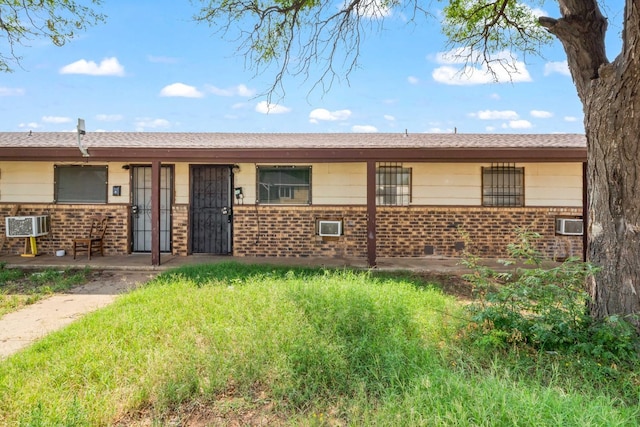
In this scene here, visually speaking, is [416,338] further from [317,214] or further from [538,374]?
[317,214]

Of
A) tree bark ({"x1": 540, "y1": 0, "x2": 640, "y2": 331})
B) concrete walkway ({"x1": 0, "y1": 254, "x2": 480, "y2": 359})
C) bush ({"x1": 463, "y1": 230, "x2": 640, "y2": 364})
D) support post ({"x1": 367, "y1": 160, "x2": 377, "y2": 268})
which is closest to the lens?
bush ({"x1": 463, "y1": 230, "x2": 640, "y2": 364})

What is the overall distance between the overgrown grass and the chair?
1293 mm

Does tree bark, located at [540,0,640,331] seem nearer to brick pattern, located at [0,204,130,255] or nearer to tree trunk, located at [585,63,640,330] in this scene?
tree trunk, located at [585,63,640,330]

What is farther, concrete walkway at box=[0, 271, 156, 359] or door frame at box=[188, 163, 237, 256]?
door frame at box=[188, 163, 237, 256]

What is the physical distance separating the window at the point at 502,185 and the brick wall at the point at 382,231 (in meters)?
0.28

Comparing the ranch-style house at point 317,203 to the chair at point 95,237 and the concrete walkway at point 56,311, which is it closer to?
the chair at point 95,237

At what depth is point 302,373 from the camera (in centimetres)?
297

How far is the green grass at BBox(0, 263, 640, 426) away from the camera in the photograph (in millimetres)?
2381

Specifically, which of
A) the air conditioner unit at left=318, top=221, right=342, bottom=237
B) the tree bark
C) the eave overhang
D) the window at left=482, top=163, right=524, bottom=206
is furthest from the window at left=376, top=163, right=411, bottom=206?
the tree bark

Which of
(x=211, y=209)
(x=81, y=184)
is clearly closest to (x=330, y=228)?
(x=211, y=209)

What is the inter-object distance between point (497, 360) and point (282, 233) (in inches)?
264

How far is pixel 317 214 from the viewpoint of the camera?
9320 millimetres

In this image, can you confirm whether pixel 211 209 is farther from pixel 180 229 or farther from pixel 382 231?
pixel 382 231

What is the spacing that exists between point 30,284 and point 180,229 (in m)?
3.29
